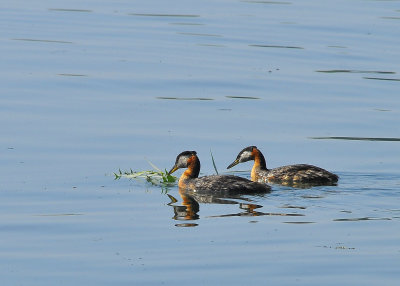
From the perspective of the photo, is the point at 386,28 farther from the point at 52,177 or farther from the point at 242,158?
the point at 52,177

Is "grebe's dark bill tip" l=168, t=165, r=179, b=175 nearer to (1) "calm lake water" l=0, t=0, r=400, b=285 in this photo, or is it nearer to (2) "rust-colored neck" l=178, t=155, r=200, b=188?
(2) "rust-colored neck" l=178, t=155, r=200, b=188

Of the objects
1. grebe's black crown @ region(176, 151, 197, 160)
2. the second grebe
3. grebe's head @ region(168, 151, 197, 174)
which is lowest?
the second grebe

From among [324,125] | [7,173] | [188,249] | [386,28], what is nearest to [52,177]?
[7,173]

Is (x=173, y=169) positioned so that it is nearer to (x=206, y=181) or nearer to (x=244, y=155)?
(x=206, y=181)

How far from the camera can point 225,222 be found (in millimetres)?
13281

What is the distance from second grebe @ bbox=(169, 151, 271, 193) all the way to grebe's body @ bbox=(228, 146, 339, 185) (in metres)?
0.47

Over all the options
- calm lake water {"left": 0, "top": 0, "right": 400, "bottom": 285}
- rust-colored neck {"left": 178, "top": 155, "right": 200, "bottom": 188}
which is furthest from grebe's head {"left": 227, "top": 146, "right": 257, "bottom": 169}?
rust-colored neck {"left": 178, "top": 155, "right": 200, "bottom": 188}

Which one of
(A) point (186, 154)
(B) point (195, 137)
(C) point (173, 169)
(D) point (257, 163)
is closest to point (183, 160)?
(A) point (186, 154)

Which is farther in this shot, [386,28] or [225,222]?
[386,28]

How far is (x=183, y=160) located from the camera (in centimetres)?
1600

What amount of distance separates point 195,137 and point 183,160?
2.15m

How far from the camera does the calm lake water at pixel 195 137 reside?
11.6m

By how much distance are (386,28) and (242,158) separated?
1417 centimetres

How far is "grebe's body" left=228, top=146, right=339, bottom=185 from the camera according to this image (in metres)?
15.5
